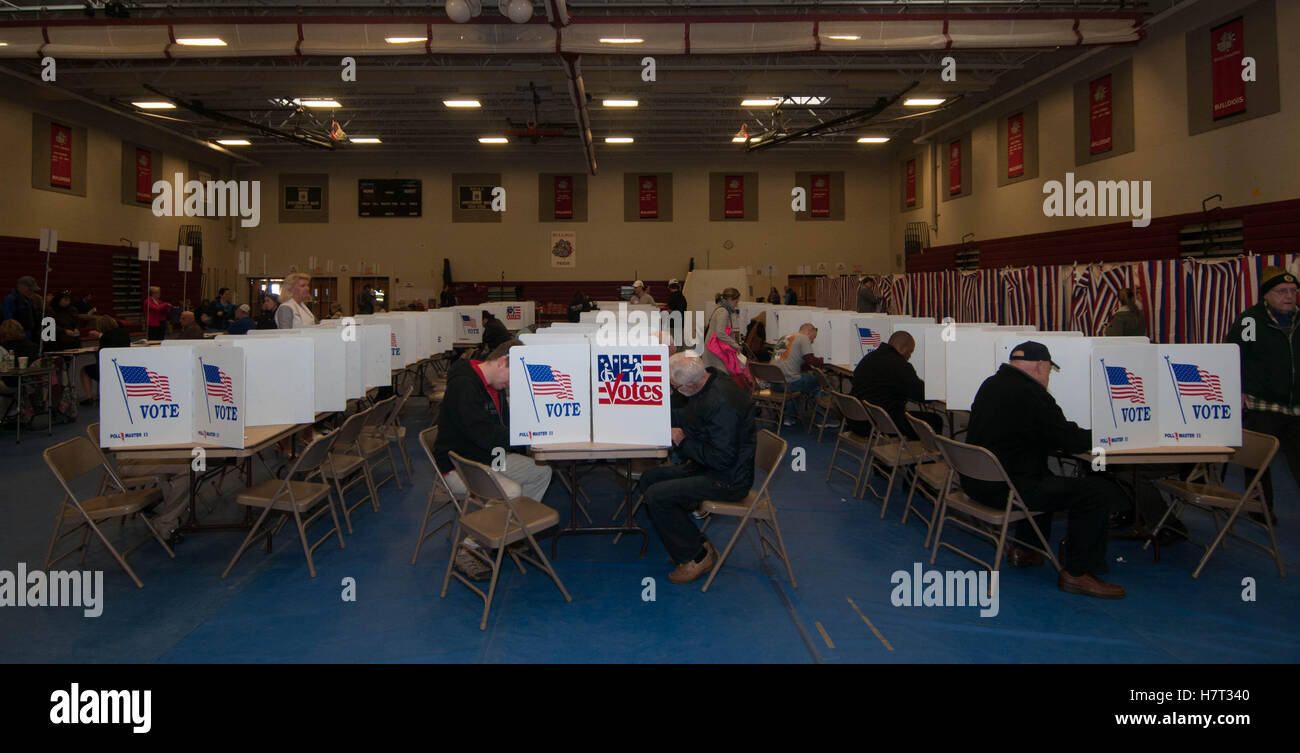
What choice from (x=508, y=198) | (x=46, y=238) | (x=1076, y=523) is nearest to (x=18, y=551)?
(x=1076, y=523)

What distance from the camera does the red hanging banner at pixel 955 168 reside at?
19531 mm

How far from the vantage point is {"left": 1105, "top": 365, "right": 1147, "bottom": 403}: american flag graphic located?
15.5 ft

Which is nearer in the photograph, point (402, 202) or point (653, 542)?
point (653, 542)

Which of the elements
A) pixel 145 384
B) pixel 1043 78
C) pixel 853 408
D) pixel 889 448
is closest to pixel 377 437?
pixel 145 384

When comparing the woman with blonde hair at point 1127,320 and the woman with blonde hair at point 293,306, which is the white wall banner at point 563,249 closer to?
the woman with blonde hair at point 293,306

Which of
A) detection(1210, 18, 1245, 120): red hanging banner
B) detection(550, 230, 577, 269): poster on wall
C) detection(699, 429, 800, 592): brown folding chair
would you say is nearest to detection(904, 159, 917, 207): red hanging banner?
detection(550, 230, 577, 269): poster on wall

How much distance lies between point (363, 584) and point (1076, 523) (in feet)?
13.3

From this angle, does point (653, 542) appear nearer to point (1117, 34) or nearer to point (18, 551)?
point (18, 551)

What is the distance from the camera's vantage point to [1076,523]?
439 centimetres

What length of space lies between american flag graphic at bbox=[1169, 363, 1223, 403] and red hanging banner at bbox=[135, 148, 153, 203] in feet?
70.3

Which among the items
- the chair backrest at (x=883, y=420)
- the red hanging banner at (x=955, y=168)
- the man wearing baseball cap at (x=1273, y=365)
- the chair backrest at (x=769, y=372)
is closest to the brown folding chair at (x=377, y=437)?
the chair backrest at (x=883, y=420)

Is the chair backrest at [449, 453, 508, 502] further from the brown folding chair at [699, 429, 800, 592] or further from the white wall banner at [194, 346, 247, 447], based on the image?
the white wall banner at [194, 346, 247, 447]

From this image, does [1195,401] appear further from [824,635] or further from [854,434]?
[824,635]
